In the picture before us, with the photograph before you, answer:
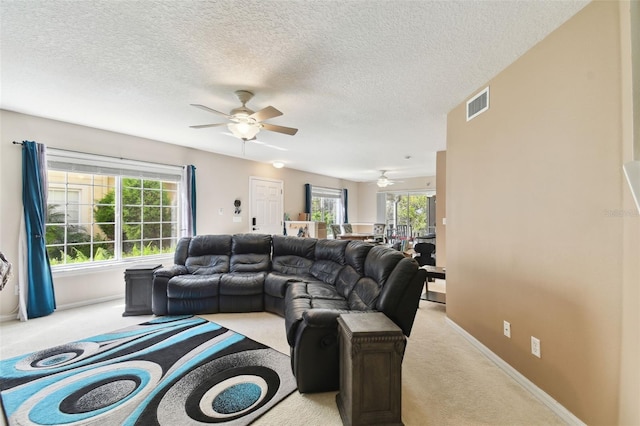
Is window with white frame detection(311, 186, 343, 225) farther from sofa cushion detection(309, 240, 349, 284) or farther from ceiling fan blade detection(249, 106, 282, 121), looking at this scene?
ceiling fan blade detection(249, 106, 282, 121)

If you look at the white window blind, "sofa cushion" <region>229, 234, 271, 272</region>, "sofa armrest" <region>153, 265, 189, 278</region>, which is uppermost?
the white window blind

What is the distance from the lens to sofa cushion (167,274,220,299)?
3.62 metres

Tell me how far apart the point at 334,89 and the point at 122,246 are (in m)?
4.22

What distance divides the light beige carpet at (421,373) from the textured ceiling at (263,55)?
8.54 ft

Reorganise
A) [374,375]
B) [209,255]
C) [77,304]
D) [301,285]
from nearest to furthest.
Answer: [374,375] < [301,285] < [77,304] < [209,255]

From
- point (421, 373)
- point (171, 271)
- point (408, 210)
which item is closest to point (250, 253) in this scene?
point (171, 271)

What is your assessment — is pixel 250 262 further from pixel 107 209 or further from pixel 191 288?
pixel 107 209

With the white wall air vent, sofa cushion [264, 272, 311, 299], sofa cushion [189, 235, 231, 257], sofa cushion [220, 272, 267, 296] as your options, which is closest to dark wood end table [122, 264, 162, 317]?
sofa cushion [189, 235, 231, 257]

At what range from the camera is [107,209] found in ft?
14.6

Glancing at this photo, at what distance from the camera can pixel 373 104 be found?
3246mm

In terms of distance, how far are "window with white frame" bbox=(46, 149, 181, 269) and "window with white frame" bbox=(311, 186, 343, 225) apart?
449 cm

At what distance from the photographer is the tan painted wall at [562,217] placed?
5.12ft

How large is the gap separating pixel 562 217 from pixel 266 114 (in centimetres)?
253

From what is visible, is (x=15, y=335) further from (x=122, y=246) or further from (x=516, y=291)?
(x=516, y=291)
